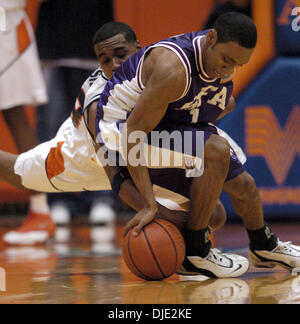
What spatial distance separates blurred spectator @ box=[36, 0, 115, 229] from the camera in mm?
5746

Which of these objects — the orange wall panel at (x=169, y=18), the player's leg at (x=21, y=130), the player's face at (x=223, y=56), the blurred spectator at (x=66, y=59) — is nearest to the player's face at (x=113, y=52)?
the player's face at (x=223, y=56)

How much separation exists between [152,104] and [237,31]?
0.43m

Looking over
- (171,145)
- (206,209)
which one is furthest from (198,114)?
(206,209)

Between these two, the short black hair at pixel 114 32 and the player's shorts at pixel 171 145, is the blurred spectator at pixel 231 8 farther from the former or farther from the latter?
the player's shorts at pixel 171 145

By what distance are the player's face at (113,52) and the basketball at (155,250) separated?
91 centimetres

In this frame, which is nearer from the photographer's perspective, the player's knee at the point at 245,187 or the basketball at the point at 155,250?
the basketball at the point at 155,250

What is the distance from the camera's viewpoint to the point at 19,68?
5.21 metres

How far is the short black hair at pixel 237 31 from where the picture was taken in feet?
9.18

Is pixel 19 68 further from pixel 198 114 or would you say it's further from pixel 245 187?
pixel 245 187

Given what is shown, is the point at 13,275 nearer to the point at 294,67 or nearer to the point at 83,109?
the point at 83,109

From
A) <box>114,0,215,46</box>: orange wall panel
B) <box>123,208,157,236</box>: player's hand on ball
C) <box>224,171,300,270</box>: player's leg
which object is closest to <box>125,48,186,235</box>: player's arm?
<box>123,208,157,236</box>: player's hand on ball

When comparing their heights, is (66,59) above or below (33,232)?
above

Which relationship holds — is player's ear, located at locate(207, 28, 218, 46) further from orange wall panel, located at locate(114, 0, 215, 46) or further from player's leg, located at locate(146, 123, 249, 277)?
orange wall panel, located at locate(114, 0, 215, 46)
